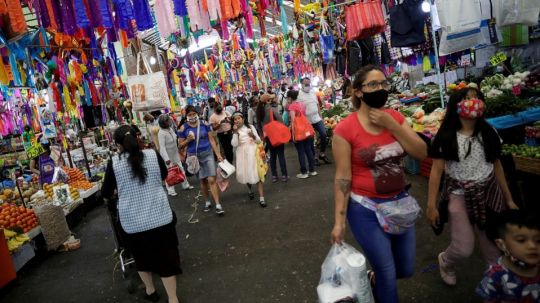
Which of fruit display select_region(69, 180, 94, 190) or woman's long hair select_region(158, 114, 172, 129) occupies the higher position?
woman's long hair select_region(158, 114, 172, 129)

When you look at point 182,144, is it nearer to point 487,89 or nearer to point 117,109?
point 117,109

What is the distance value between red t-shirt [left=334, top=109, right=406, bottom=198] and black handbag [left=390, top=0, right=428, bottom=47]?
4561 mm

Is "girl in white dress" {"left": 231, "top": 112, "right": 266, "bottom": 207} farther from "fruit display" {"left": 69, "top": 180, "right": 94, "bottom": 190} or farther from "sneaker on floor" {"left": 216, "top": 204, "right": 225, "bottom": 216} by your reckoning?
"fruit display" {"left": 69, "top": 180, "right": 94, "bottom": 190}

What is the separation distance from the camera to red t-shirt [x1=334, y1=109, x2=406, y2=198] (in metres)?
2.03

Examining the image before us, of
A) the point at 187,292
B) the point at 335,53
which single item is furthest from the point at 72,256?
the point at 335,53

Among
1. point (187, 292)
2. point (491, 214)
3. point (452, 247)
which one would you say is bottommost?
point (187, 292)

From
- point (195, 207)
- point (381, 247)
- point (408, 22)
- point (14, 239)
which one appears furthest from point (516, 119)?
point (14, 239)

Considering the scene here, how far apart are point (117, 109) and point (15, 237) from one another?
16.4 ft

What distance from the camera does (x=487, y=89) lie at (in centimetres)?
593

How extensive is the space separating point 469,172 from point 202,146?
14.2ft

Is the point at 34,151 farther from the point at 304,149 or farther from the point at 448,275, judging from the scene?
the point at 448,275

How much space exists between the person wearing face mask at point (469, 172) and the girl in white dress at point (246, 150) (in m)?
3.66

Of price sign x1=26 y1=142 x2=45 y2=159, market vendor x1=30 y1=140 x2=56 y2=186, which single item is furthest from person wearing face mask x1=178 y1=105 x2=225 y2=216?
market vendor x1=30 y1=140 x2=56 y2=186

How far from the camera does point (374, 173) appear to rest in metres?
2.04
